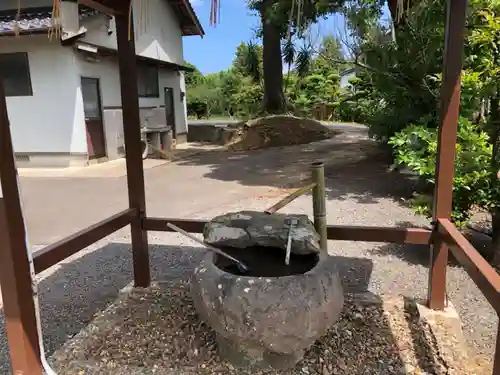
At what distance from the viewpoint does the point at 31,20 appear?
864cm

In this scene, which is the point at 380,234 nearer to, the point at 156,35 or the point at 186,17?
the point at 156,35

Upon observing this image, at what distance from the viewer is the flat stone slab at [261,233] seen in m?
2.24

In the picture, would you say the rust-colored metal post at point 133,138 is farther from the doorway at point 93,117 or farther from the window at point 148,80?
the window at point 148,80

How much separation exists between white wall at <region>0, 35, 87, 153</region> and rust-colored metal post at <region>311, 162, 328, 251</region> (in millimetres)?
8132

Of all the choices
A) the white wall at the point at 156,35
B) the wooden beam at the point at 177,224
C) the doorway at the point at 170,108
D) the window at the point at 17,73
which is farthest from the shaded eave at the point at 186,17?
the wooden beam at the point at 177,224

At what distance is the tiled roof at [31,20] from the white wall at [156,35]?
0.47 metres

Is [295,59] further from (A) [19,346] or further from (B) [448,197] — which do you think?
(A) [19,346]

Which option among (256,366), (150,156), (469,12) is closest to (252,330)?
(256,366)

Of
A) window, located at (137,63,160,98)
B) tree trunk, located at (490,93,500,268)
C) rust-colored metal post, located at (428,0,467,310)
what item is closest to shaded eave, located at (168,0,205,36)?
window, located at (137,63,160,98)

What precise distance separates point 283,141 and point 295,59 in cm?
461

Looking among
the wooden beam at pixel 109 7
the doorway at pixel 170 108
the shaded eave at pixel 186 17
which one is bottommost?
the doorway at pixel 170 108

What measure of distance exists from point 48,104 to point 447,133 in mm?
8944

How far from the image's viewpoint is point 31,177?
8633mm

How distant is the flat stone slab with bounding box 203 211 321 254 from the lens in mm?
2238
